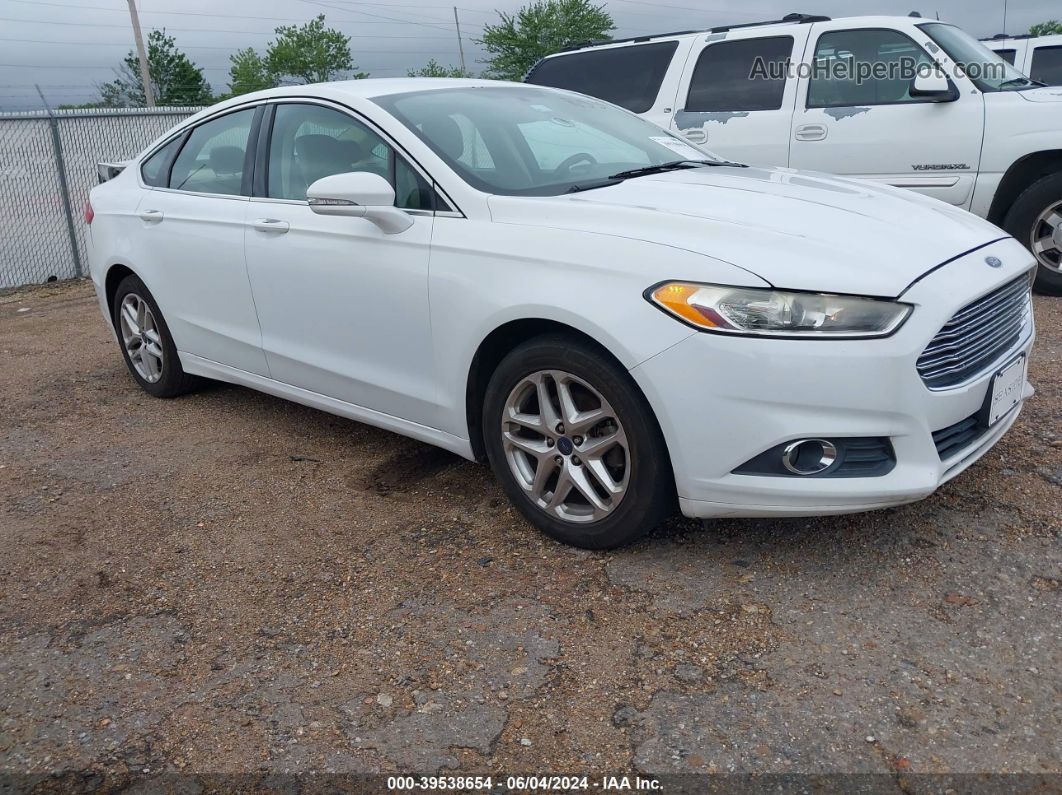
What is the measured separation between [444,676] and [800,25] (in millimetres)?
6099

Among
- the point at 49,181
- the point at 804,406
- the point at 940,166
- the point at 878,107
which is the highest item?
the point at 878,107

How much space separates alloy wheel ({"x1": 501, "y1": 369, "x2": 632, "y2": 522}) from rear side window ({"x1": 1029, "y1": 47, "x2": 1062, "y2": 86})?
9.34m

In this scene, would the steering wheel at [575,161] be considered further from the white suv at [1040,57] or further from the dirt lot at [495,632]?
the white suv at [1040,57]

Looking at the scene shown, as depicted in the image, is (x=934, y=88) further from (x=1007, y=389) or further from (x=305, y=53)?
(x=305, y=53)

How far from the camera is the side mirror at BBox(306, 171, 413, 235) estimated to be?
3.60 metres

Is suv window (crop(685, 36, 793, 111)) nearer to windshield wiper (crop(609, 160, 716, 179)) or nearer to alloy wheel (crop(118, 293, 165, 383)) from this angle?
windshield wiper (crop(609, 160, 716, 179))

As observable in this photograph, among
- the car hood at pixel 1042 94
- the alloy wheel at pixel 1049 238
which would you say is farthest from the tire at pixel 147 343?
the car hood at pixel 1042 94

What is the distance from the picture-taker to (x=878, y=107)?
6.93 m

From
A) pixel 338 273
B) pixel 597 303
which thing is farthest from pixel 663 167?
pixel 338 273

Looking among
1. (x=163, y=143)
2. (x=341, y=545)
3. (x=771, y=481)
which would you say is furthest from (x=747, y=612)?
(x=163, y=143)

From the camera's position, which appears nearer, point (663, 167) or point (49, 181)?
point (663, 167)

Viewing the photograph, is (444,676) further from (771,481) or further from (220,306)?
(220,306)

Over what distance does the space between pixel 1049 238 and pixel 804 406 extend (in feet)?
15.7

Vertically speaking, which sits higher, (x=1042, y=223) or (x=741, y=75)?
(x=741, y=75)
